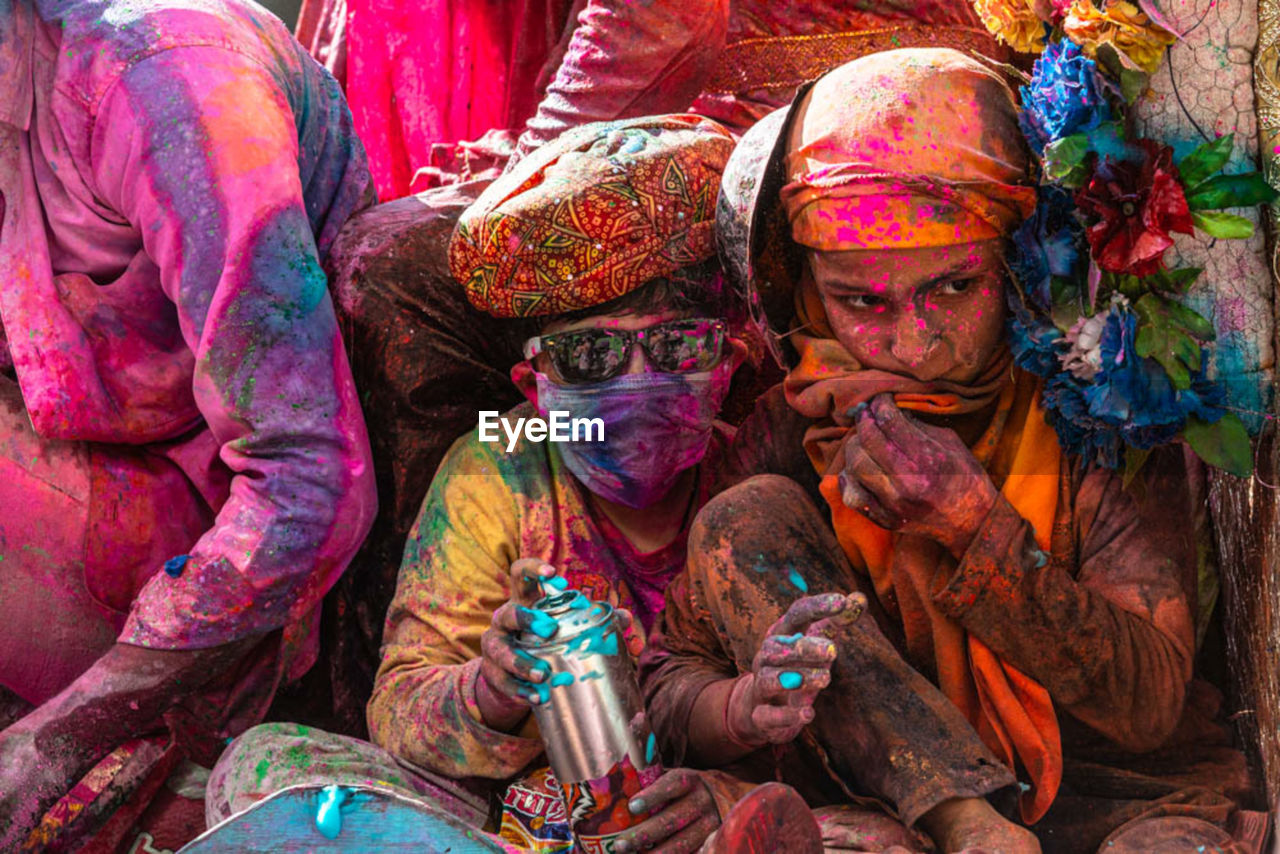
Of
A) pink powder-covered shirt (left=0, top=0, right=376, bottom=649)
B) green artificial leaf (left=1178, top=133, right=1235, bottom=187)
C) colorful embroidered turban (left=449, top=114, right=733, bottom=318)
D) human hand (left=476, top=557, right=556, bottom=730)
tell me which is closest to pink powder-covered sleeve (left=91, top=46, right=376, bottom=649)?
pink powder-covered shirt (left=0, top=0, right=376, bottom=649)

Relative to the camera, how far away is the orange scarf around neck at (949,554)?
2.51 metres

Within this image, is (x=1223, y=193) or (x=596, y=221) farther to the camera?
(x=596, y=221)

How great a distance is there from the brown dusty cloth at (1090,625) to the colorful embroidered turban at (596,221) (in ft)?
1.43

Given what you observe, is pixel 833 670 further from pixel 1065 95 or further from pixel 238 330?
pixel 238 330

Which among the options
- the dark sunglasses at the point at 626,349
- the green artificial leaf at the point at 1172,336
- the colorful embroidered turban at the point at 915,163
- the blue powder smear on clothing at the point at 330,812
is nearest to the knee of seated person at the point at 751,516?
the dark sunglasses at the point at 626,349

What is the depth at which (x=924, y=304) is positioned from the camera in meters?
2.56

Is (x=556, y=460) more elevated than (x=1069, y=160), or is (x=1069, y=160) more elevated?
(x=1069, y=160)

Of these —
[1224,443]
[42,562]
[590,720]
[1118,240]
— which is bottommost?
[42,562]

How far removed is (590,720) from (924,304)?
789 millimetres

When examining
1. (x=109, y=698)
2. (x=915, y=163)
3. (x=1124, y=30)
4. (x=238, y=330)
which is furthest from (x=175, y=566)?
(x=1124, y=30)

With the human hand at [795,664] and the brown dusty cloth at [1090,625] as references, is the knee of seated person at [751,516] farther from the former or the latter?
the human hand at [795,664]

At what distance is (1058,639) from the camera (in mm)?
2424

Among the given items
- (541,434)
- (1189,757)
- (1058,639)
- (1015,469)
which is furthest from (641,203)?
(1189,757)

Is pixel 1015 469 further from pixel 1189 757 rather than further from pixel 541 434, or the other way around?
pixel 541 434
